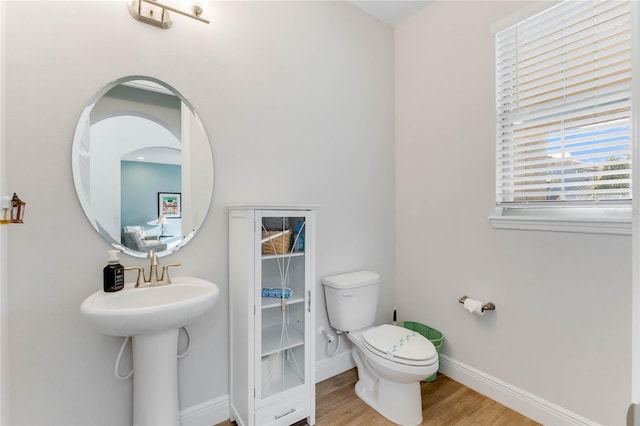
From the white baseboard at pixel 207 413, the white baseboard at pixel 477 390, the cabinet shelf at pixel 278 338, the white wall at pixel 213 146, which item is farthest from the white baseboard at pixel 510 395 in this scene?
the white baseboard at pixel 207 413

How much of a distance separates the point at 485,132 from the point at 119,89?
210cm

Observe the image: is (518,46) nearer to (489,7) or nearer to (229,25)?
(489,7)

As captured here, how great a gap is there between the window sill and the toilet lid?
866 mm

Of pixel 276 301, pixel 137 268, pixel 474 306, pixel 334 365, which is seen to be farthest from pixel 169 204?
pixel 474 306

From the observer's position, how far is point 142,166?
58.9 inches

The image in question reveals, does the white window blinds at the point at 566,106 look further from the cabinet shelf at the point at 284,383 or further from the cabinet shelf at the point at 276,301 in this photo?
the cabinet shelf at the point at 284,383

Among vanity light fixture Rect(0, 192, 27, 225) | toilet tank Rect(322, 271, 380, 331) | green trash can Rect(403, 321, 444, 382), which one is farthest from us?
green trash can Rect(403, 321, 444, 382)

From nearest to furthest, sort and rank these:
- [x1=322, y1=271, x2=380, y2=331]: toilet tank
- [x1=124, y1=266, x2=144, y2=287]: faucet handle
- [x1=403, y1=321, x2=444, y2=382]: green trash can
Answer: [x1=124, y1=266, x2=144, y2=287]: faucet handle, [x1=322, y1=271, x2=380, y2=331]: toilet tank, [x1=403, y1=321, x2=444, y2=382]: green trash can

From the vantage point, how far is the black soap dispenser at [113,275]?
4.20ft

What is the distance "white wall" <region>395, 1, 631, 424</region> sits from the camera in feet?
4.89

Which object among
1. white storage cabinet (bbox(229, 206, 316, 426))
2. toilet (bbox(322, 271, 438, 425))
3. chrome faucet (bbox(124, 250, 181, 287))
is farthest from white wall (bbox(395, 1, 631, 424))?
chrome faucet (bbox(124, 250, 181, 287))

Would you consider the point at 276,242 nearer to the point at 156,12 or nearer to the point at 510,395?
the point at 156,12

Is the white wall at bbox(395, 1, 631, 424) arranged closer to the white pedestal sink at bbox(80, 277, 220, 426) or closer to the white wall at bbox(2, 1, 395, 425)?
the white wall at bbox(2, 1, 395, 425)

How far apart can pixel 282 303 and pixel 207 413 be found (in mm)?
738
